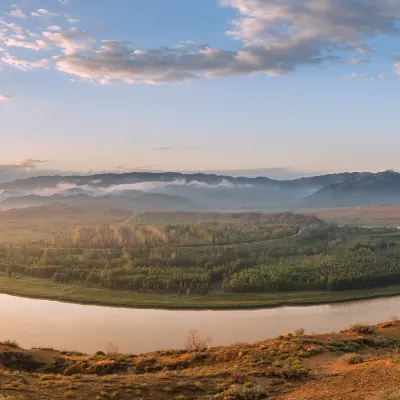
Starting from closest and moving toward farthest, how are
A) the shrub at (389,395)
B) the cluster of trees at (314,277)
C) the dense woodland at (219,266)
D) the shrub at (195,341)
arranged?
1. the shrub at (389,395)
2. the shrub at (195,341)
3. the cluster of trees at (314,277)
4. the dense woodland at (219,266)

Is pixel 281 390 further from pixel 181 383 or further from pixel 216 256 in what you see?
pixel 216 256

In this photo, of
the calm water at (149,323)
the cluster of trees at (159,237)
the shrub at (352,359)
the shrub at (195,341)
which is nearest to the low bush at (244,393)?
the shrub at (352,359)

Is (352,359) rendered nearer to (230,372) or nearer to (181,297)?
(230,372)

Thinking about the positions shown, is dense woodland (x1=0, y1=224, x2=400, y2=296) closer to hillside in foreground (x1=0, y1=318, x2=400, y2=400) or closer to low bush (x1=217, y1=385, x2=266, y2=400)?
hillside in foreground (x1=0, y1=318, x2=400, y2=400)

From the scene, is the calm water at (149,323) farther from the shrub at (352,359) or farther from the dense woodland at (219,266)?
the shrub at (352,359)

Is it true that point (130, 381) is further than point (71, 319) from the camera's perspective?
No

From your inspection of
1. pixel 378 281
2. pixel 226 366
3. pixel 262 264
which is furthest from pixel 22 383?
pixel 262 264
